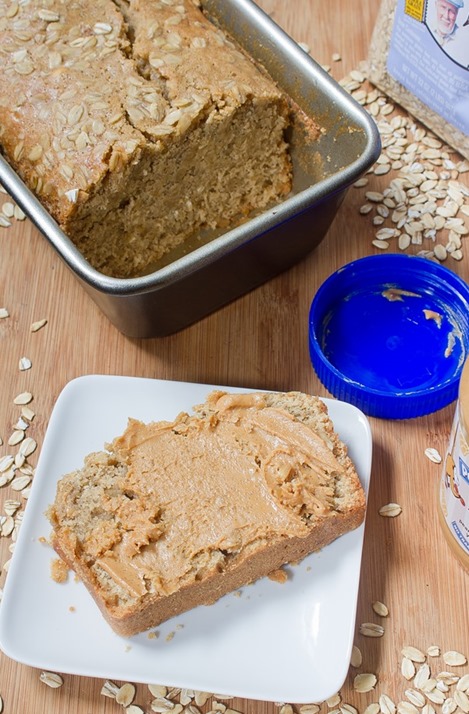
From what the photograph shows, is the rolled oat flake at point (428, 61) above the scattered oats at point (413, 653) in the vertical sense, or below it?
above

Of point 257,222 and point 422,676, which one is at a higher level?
point 257,222

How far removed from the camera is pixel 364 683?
1915 millimetres

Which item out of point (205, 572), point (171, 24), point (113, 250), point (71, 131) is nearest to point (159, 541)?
point (205, 572)

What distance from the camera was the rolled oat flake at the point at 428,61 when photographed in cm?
231

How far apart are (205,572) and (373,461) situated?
22.0 inches

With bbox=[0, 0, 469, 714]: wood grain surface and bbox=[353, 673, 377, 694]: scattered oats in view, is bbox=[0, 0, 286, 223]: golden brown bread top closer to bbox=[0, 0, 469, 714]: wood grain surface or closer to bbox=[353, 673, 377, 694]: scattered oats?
bbox=[0, 0, 469, 714]: wood grain surface

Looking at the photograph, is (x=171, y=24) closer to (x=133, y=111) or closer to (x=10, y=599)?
(x=133, y=111)

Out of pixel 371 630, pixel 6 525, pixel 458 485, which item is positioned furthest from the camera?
pixel 6 525

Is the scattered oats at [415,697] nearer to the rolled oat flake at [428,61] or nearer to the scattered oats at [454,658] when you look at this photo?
the scattered oats at [454,658]

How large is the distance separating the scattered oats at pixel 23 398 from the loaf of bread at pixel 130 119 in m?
0.37

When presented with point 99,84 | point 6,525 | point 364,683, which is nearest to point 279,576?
point 364,683

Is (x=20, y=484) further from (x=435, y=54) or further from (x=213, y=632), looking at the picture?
(x=435, y=54)

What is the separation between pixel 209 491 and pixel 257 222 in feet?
1.96

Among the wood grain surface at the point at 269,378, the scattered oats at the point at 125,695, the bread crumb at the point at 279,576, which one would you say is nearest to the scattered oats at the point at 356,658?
the wood grain surface at the point at 269,378
